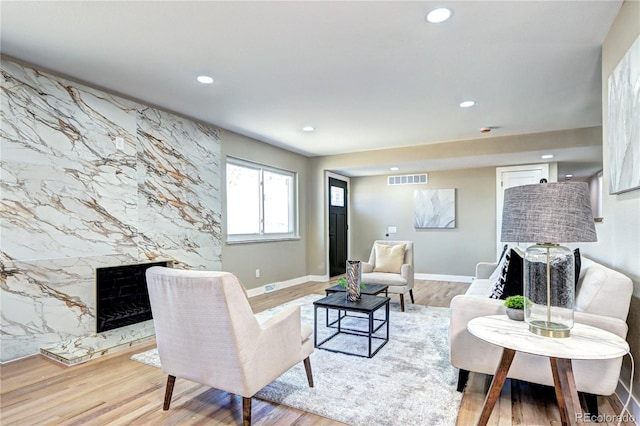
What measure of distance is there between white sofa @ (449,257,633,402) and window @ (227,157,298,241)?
353 centimetres

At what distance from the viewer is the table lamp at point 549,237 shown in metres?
1.54

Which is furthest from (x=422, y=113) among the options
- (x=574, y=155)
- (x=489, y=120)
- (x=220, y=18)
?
(x=574, y=155)

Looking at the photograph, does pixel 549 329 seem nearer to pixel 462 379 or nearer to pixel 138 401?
pixel 462 379

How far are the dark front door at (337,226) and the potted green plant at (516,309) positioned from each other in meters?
5.09

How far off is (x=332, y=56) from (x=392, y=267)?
2828 millimetres

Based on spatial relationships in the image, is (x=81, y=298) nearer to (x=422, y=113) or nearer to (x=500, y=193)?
(x=422, y=113)

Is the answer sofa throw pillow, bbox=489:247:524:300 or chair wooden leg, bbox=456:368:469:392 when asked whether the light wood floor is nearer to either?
chair wooden leg, bbox=456:368:469:392

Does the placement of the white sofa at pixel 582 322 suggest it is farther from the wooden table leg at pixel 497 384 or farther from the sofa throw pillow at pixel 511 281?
the wooden table leg at pixel 497 384

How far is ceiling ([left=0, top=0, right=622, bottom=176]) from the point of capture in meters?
2.15

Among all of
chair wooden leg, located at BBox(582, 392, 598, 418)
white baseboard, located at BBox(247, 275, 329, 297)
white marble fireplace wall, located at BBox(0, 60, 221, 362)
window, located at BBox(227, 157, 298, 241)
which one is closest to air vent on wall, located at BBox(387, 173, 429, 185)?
window, located at BBox(227, 157, 298, 241)

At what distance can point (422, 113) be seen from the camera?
161 inches

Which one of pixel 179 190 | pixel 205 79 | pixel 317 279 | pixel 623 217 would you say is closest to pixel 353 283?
pixel 623 217

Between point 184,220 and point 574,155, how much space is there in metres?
5.79

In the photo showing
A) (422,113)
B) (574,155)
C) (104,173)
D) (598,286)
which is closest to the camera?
(598,286)
